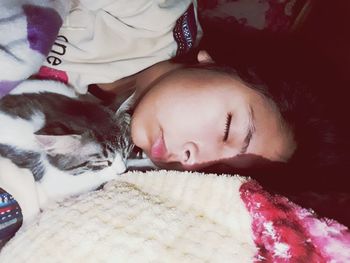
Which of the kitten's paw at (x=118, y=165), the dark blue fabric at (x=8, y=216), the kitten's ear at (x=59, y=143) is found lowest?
the kitten's paw at (x=118, y=165)

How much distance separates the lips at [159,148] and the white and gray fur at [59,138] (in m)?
0.13

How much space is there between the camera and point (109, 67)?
42.4 inches

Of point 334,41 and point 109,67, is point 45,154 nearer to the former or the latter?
point 109,67

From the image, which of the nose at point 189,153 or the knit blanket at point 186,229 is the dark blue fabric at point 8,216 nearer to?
the knit blanket at point 186,229

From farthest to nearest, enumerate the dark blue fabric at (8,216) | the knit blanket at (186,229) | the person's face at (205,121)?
the person's face at (205,121)
the dark blue fabric at (8,216)
the knit blanket at (186,229)

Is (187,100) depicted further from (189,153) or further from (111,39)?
(111,39)

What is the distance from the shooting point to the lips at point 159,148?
930 mm

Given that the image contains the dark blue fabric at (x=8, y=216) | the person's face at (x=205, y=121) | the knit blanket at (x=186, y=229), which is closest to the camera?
the knit blanket at (x=186, y=229)

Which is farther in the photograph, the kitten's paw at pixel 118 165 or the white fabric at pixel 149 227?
the kitten's paw at pixel 118 165

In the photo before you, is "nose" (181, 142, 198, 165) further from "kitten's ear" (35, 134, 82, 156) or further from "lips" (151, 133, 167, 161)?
"kitten's ear" (35, 134, 82, 156)

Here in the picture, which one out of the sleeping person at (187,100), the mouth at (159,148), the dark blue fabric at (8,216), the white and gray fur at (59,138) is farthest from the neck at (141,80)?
the dark blue fabric at (8,216)

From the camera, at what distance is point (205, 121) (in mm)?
896

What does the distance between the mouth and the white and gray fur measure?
0.12 metres

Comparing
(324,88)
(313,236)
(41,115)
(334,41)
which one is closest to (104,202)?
(313,236)
